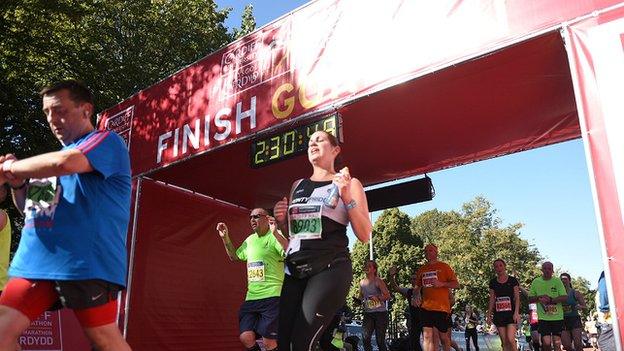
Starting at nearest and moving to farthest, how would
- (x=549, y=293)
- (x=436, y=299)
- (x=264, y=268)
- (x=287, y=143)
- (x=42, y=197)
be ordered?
(x=42, y=197), (x=287, y=143), (x=264, y=268), (x=436, y=299), (x=549, y=293)

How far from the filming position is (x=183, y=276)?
8875 mm

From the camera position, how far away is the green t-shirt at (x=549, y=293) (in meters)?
8.94

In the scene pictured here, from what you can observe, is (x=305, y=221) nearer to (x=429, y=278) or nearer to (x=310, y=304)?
(x=310, y=304)

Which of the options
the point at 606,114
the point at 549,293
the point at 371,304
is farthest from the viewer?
the point at 371,304

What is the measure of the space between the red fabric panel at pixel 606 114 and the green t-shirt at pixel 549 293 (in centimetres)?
618

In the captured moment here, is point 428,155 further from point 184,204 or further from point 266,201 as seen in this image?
point 184,204

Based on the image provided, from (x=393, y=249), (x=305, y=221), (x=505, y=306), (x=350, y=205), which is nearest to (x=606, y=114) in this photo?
(x=350, y=205)

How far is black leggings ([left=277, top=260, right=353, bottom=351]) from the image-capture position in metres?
2.65

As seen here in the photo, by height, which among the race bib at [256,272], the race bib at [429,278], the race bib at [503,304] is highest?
→ the race bib at [256,272]

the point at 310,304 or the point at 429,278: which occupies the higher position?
the point at 429,278

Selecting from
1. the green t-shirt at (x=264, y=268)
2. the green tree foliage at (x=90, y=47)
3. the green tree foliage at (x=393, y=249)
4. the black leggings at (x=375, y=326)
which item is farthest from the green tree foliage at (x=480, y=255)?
the green t-shirt at (x=264, y=268)

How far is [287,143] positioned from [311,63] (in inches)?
37.3

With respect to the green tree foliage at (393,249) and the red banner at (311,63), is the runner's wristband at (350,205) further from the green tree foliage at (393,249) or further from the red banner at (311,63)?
the green tree foliage at (393,249)

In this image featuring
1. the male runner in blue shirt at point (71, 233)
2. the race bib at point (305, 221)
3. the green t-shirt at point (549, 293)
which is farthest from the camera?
the green t-shirt at point (549, 293)
